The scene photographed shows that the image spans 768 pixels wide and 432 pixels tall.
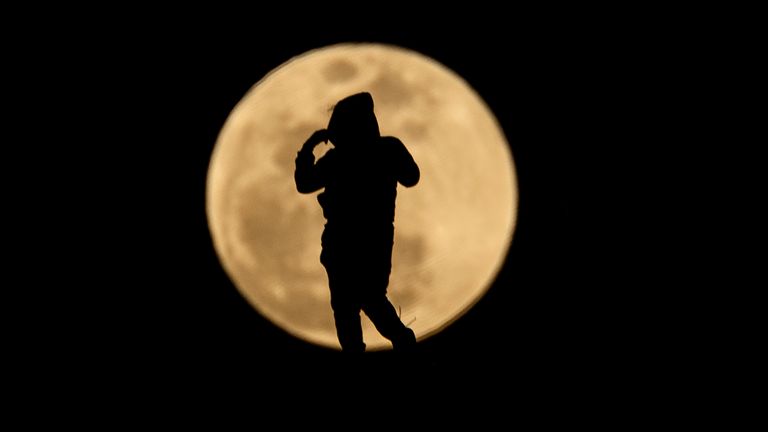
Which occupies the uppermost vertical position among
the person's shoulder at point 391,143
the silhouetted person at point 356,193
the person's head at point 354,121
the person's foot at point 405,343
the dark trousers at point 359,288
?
the person's head at point 354,121

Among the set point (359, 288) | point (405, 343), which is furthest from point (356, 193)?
point (405, 343)

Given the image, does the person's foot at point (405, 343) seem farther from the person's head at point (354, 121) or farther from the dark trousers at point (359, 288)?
the person's head at point (354, 121)

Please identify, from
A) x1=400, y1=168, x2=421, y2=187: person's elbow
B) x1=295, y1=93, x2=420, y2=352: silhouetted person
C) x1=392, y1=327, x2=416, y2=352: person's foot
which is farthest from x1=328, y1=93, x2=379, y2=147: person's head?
x1=392, y1=327, x2=416, y2=352: person's foot

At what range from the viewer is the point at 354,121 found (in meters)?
4.24

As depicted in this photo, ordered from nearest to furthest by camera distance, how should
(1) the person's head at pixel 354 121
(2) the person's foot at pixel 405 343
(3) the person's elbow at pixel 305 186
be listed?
(1) the person's head at pixel 354 121
(3) the person's elbow at pixel 305 186
(2) the person's foot at pixel 405 343

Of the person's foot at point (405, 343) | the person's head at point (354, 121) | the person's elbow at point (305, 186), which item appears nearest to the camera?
the person's head at point (354, 121)

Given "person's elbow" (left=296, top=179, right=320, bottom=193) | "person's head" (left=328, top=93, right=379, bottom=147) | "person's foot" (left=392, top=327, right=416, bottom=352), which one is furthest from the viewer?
"person's foot" (left=392, top=327, right=416, bottom=352)

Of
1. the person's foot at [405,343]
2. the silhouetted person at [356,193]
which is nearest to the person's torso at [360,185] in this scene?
the silhouetted person at [356,193]

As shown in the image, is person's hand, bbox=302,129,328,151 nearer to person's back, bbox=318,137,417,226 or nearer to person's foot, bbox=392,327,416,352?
person's back, bbox=318,137,417,226

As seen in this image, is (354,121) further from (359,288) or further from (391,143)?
(359,288)

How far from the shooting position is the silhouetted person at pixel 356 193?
14.0 ft

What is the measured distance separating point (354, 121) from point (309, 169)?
14.2 inches

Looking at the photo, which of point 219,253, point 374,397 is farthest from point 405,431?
point 219,253

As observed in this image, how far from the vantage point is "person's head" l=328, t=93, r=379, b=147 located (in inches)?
167
